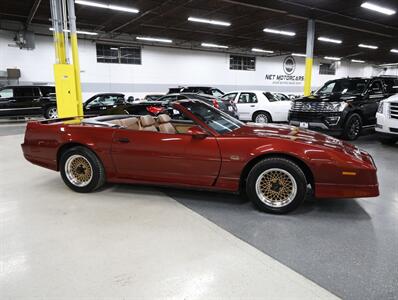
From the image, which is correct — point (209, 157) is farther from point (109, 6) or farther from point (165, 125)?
point (109, 6)

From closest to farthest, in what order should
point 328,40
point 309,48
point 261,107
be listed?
point 261,107 → point 309,48 → point 328,40

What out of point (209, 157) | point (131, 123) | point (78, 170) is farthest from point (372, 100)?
point (78, 170)

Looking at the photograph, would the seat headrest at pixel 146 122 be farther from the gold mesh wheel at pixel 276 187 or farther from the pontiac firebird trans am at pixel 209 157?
the gold mesh wheel at pixel 276 187

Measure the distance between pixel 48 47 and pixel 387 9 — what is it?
1619 cm

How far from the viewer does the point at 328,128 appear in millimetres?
7402

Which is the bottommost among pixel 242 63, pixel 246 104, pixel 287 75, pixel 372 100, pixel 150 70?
pixel 246 104

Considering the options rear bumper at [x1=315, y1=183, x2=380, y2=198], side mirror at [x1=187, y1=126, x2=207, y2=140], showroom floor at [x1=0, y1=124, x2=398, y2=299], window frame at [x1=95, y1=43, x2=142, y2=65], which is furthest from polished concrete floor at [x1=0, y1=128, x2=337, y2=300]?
window frame at [x1=95, y1=43, x2=142, y2=65]

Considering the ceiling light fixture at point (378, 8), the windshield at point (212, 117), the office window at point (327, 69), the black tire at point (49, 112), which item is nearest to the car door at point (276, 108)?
the ceiling light fixture at point (378, 8)

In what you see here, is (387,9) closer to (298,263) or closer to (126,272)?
(298,263)

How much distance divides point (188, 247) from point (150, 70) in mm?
17918

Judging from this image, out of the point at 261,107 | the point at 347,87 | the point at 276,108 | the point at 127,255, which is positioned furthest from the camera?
the point at 261,107

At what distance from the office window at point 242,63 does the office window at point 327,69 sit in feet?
29.6

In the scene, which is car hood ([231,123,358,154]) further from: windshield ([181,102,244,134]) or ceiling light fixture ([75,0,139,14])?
ceiling light fixture ([75,0,139,14])

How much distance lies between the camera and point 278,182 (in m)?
3.19
